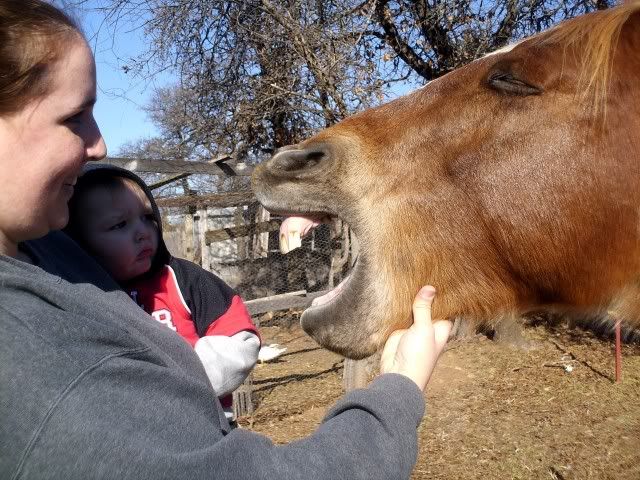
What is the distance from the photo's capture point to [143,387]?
918 mm

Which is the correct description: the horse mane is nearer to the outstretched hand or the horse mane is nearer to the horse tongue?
the outstretched hand

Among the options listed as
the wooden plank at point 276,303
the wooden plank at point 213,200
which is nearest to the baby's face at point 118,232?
the wooden plank at point 276,303

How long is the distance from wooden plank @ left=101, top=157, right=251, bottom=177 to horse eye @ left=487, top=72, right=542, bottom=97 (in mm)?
3586

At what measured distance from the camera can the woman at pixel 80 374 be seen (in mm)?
801

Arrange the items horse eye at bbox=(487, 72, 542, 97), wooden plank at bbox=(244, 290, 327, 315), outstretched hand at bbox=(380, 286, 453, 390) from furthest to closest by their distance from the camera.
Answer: wooden plank at bbox=(244, 290, 327, 315), horse eye at bbox=(487, 72, 542, 97), outstretched hand at bbox=(380, 286, 453, 390)

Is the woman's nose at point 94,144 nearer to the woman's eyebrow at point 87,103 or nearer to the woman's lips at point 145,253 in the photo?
the woman's eyebrow at point 87,103

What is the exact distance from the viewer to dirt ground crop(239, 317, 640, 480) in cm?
Result: 443

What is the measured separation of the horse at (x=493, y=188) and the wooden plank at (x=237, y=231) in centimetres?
625

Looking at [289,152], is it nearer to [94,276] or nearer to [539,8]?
[94,276]

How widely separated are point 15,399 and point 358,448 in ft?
2.00

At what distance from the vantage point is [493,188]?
5.59ft

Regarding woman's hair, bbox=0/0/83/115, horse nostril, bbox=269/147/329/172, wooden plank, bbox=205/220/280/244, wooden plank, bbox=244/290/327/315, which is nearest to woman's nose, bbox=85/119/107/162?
woman's hair, bbox=0/0/83/115

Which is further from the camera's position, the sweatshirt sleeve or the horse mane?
the horse mane

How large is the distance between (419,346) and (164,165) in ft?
14.5
